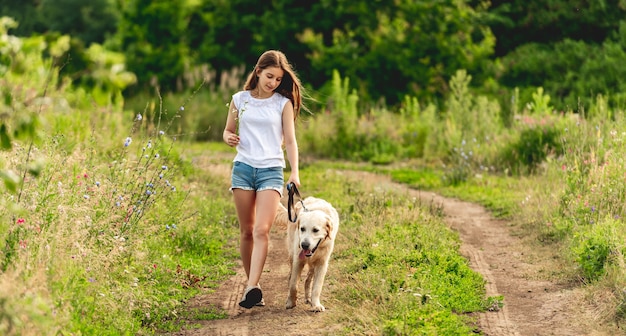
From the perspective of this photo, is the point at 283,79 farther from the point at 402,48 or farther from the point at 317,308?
the point at 402,48

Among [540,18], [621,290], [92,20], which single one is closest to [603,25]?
→ [540,18]

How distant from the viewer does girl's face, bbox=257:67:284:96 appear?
7.32 m

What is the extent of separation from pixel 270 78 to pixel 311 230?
1.37m

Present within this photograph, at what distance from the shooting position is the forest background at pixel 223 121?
6.05 m

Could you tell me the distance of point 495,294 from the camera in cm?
790

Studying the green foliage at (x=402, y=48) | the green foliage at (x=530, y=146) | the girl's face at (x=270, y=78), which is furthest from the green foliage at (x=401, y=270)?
the green foliage at (x=402, y=48)

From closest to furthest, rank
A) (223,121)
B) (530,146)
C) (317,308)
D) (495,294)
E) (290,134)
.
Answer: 1. (317,308)
2. (290,134)
3. (495,294)
4. (530,146)
5. (223,121)

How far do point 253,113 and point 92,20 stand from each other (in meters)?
41.5

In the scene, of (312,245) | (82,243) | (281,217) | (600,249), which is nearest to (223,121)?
(281,217)

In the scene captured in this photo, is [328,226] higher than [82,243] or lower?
higher

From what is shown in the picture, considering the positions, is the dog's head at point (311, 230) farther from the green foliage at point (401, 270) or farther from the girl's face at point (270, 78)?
the girl's face at point (270, 78)

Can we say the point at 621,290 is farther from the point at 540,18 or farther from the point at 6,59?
the point at 540,18

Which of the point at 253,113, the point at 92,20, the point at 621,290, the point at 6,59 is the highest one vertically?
the point at 6,59

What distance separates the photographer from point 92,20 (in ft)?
153
